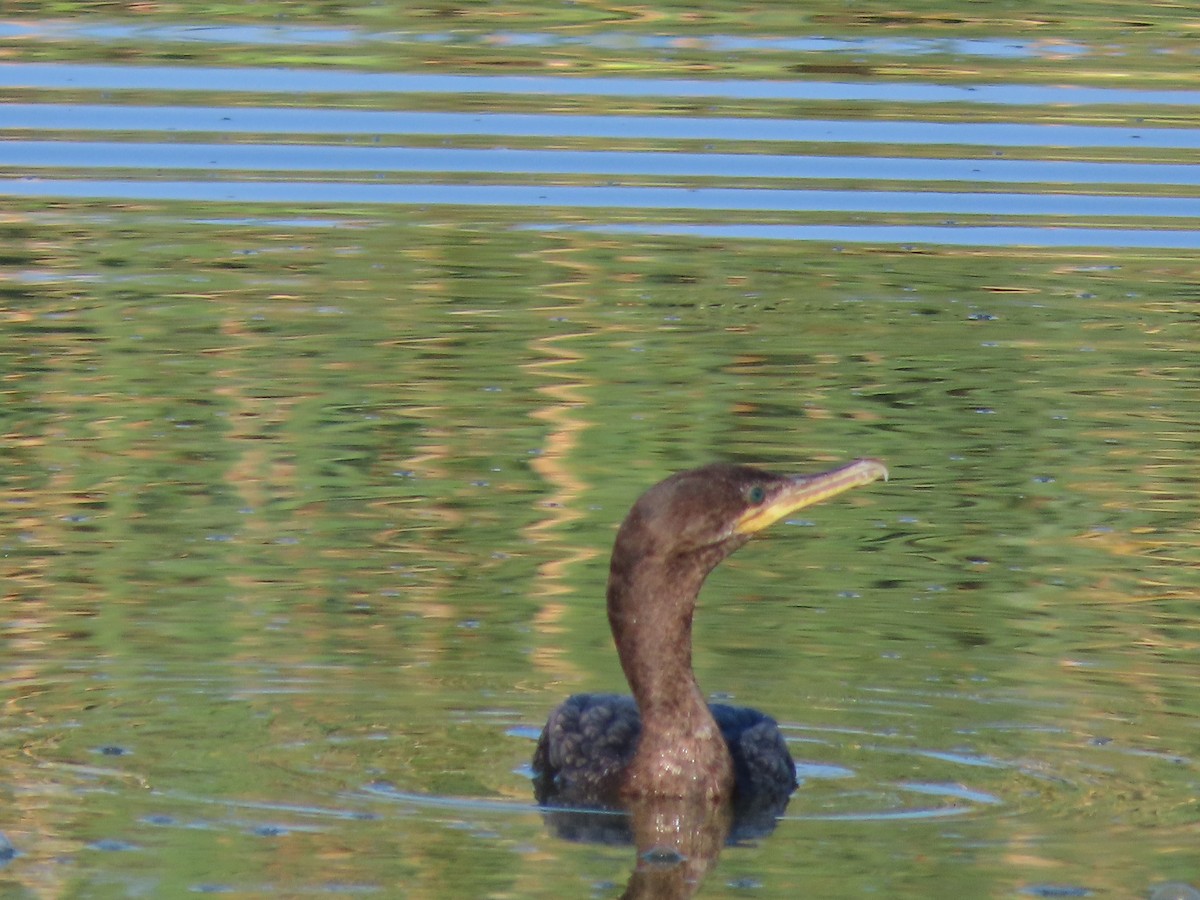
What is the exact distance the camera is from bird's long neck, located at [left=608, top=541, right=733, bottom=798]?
7.64 meters

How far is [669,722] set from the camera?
25.2 feet

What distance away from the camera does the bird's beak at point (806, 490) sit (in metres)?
Answer: 7.80

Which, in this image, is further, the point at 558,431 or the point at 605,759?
the point at 558,431

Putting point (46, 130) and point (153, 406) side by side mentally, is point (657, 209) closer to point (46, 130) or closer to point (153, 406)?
point (46, 130)

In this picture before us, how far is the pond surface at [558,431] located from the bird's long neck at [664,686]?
27 cm

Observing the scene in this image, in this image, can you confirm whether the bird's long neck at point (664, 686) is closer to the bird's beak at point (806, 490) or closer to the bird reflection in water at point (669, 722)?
the bird reflection in water at point (669, 722)

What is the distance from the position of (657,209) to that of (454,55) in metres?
4.79

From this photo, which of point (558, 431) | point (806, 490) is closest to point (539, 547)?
point (558, 431)

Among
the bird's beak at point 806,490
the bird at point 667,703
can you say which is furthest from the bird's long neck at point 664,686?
the bird's beak at point 806,490

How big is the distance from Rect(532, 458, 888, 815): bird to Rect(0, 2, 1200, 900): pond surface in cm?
16

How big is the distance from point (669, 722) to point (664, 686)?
0.32 ft

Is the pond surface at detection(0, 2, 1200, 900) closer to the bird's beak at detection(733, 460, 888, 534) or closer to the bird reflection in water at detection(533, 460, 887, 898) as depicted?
the bird reflection in water at detection(533, 460, 887, 898)

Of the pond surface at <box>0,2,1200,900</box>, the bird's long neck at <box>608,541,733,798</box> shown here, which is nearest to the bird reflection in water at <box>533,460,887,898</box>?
the bird's long neck at <box>608,541,733,798</box>

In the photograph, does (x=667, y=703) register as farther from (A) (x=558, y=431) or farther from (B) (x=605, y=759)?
(A) (x=558, y=431)
